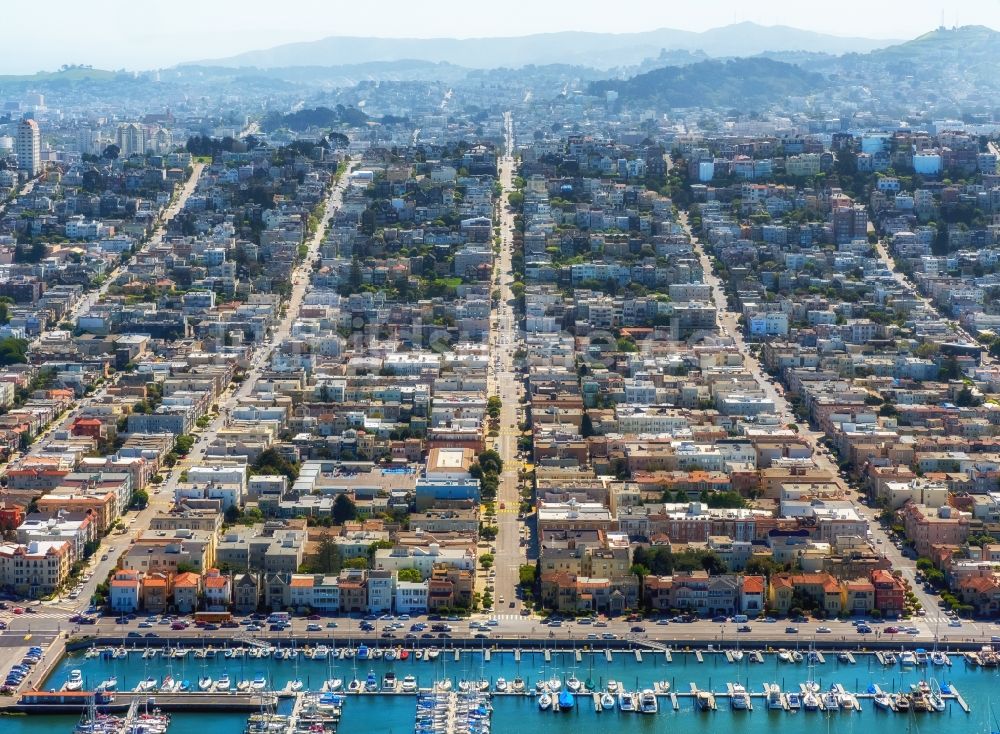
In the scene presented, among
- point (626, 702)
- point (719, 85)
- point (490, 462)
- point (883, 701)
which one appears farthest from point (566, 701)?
point (719, 85)

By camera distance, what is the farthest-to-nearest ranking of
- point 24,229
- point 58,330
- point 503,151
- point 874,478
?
point 503,151
point 24,229
point 58,330
point 874,478

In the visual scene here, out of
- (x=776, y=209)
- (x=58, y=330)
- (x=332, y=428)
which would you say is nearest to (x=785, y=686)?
(x=332, y=428)

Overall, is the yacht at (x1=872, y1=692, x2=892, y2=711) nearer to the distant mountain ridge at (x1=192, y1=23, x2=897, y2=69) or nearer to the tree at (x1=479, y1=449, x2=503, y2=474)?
the tree at (x1=479, y1=449, x2=503, y2=474)

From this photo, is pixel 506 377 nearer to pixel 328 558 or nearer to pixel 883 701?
pixel 328 558

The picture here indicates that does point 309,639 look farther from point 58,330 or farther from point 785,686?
point 58,330

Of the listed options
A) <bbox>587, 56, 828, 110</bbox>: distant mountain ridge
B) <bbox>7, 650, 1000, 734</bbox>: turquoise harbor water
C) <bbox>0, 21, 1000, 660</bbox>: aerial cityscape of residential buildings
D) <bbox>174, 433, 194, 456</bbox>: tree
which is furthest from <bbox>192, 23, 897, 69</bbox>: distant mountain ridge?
<bbox>7, 650, 1000, 734</bbox>: turquoise harbor water
